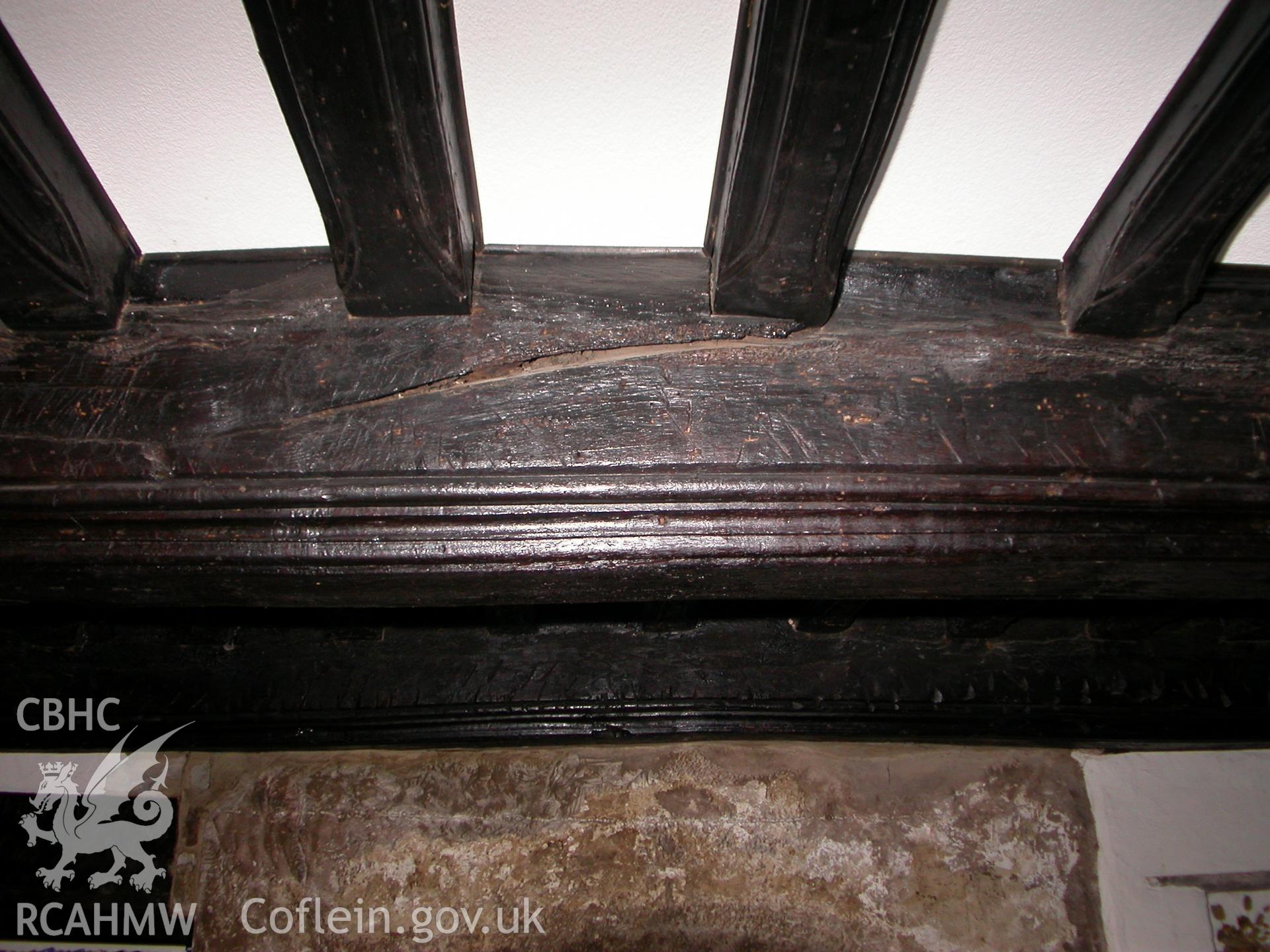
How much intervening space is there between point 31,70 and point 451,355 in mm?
A: 572

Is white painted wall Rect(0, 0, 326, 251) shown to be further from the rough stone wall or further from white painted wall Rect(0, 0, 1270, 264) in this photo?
the rough stone wall

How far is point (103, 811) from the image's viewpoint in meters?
1.54

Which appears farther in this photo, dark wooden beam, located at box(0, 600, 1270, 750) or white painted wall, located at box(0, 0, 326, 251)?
dark wooden beam, located at box(0, 600, 1270, 750)

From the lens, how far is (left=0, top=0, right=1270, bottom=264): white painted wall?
75cm

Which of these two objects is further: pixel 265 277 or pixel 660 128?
pixel 265 277

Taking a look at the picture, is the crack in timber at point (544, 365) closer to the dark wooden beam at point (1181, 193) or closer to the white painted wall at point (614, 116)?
the white painted wall at point (614, 116)

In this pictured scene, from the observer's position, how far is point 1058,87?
79cm

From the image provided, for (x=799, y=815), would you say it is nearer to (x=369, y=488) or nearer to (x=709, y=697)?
(x=709, y=697)

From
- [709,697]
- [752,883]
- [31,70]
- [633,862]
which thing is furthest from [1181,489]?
[31,70]

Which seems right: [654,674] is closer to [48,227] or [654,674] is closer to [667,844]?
[667,844]

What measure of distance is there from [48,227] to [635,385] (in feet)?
2.57

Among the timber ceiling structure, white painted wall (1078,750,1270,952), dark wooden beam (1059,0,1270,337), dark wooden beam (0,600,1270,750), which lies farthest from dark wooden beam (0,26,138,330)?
white painted wall (1078,750,1270,952)

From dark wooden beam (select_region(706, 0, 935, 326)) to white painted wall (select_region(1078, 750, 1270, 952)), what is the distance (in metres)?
1.31

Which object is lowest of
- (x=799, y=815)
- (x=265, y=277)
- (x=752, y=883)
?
(x=752, y=883)
